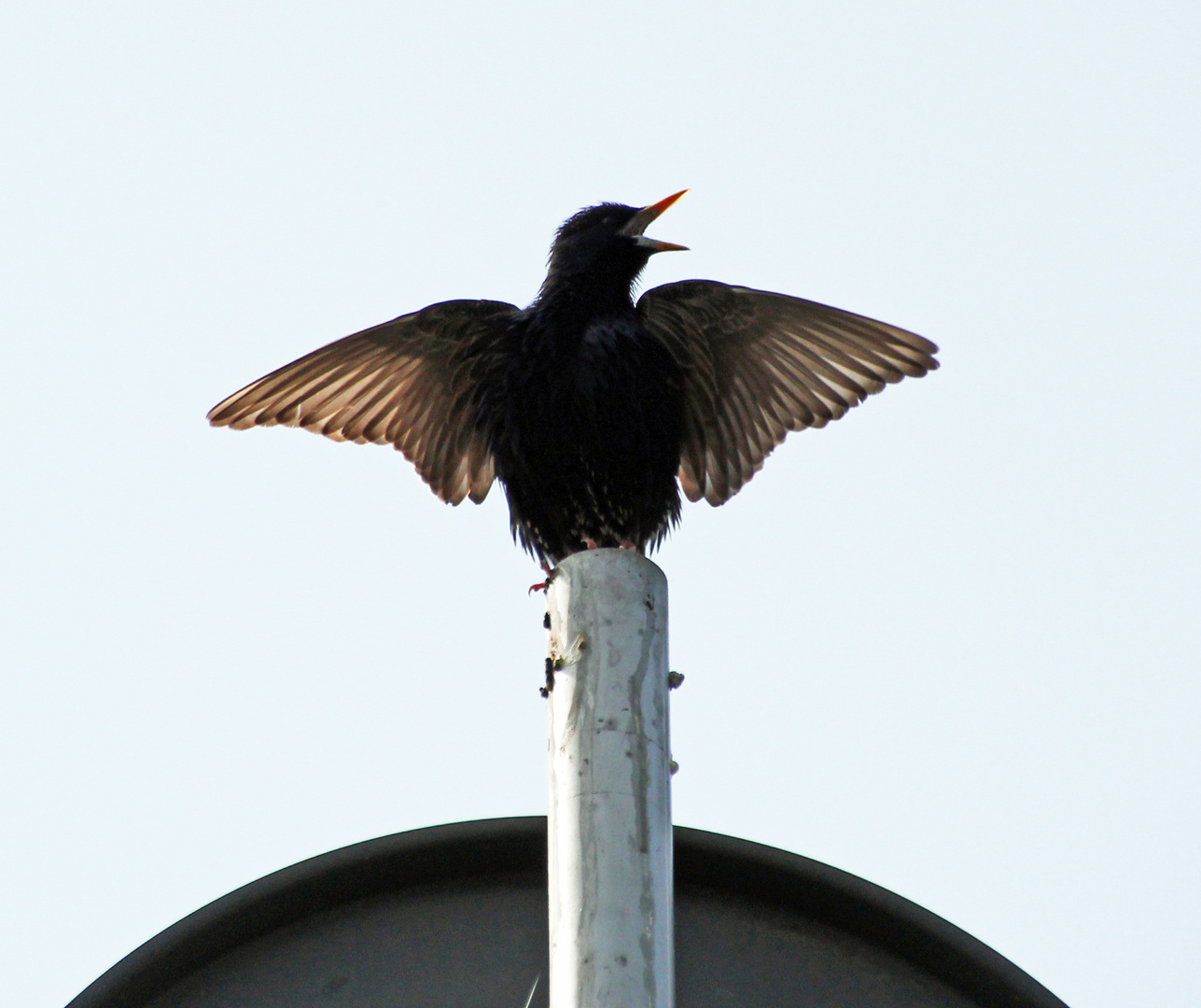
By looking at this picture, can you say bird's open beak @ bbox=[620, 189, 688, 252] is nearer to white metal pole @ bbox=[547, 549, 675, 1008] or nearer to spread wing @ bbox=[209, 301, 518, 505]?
spread wing @ bbox=[209, 301, 518, 505]

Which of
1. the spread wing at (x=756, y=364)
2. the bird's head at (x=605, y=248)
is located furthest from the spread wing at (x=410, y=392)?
the spread wing at (x=756, y=364)

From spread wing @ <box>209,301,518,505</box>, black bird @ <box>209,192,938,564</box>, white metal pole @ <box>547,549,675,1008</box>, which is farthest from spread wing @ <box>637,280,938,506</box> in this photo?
white metal pole @ <box>547,549,675,1008</box>

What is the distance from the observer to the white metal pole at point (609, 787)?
7.13 feet

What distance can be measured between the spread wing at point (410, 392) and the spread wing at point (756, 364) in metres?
0.60

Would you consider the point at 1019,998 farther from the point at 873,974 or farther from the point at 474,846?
the point at 474,846

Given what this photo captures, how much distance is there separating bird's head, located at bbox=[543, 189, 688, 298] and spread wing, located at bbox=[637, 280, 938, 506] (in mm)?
131

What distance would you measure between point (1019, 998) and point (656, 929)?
0.85 meters

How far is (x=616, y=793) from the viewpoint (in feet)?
7.58

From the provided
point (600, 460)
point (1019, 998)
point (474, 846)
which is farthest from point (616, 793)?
point (600, 460)

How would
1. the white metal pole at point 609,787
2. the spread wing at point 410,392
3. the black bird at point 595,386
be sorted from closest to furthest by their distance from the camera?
the white metal pole at point 609,787 → the black bird at point 595,386 → the spread wing at point 410,392

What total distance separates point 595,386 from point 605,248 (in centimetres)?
80

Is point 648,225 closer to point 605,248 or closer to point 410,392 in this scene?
point 605,248

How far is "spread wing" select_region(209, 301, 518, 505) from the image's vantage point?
18.0ft

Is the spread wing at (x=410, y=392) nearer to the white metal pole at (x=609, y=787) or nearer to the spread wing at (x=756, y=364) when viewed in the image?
the spread wing at (x=756, y=364)
